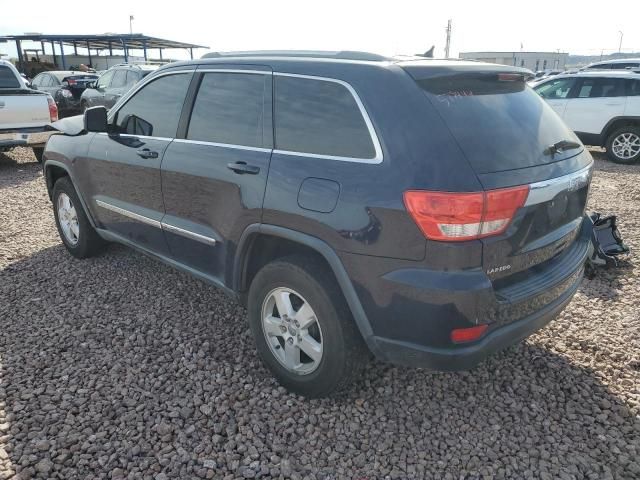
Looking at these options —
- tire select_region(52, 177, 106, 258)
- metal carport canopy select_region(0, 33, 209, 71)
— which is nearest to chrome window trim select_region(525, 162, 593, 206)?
tire select_region(52, 177, 106, 258)

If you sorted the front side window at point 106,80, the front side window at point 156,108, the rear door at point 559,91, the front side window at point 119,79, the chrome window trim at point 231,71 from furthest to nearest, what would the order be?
the front side window at point 106,80, the front side window at point 119,79, the rear door at point 559,91, the front side window at point 156,108, the chrome window trim at point 231,71

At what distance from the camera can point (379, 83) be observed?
8.07 ft

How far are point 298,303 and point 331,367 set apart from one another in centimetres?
40

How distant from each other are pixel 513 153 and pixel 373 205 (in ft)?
2.33

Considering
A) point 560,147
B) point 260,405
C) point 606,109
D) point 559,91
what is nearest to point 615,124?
point 606,109

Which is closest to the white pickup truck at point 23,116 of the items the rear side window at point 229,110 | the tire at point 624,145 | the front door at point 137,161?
the front door at point 137,161

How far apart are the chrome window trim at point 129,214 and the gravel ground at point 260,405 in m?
0.68

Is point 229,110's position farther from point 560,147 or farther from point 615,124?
point 615,124

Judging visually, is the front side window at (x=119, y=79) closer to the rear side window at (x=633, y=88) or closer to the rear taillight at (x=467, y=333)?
the rear side window at (x=633, y=88)

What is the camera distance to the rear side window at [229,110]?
2994 millimetres

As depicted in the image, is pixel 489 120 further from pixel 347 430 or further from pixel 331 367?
pixel 347 430

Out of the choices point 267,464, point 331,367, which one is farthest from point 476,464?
point 267,464

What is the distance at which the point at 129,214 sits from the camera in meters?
3.95

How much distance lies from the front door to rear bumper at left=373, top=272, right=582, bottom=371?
1957 millimetres
